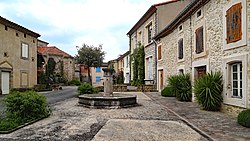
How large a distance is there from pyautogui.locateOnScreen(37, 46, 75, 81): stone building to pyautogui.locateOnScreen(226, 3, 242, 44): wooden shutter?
3074 centimetres

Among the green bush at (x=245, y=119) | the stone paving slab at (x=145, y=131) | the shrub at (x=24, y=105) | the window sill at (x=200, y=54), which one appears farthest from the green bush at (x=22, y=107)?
the window sill at (x=200, y=54)

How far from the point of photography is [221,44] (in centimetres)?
873

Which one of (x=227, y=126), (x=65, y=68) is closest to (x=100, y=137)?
(x=227, y=126)

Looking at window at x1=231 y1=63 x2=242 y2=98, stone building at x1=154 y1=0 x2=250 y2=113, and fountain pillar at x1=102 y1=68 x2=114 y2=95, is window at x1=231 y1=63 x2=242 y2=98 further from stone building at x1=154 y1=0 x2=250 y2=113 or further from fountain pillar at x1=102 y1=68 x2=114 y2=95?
fountain pillar at x1=102 y1=68 x2=114 y2=95

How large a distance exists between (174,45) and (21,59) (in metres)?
15.0

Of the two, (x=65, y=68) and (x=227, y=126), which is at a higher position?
(x=65, y=68)

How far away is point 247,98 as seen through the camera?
22.9 ft

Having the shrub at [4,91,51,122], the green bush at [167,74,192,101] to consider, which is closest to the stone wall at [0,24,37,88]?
the shrub at [4,91,51,122]

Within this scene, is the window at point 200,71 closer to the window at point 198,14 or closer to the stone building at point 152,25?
the window at point 198,14

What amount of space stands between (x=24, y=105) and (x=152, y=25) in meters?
16.1

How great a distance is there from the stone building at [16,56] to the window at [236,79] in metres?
17.1

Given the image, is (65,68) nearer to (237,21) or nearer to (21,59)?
(21,59)

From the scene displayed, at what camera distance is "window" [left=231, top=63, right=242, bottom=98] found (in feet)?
25.3

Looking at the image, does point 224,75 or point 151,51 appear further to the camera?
point 151,51
